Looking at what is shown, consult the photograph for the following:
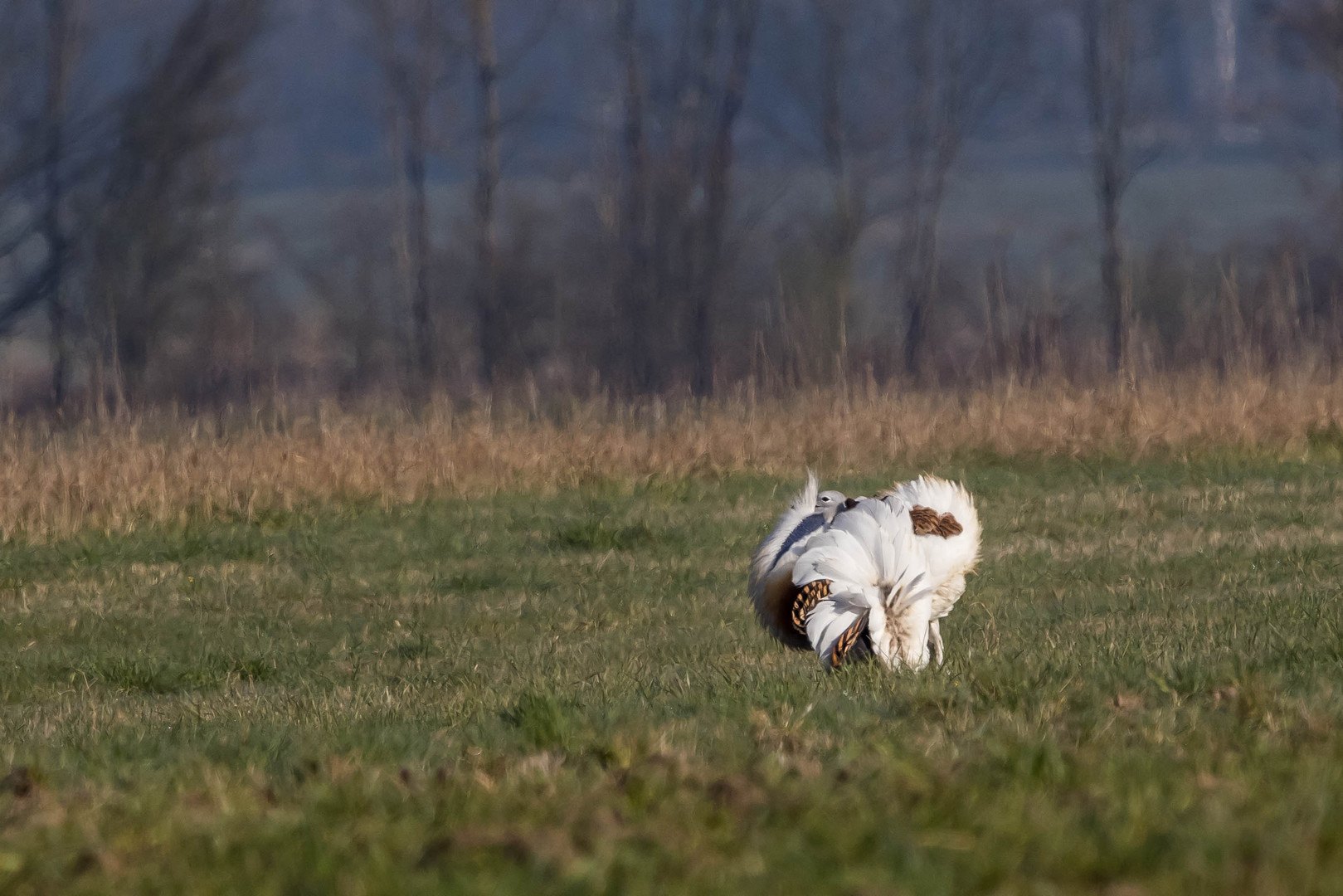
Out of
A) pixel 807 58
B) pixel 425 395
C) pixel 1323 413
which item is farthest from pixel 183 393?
pixel 1323 413

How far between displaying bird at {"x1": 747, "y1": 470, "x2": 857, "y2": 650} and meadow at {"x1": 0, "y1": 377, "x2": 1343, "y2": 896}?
233mm

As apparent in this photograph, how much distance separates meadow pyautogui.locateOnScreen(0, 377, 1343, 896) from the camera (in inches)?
116

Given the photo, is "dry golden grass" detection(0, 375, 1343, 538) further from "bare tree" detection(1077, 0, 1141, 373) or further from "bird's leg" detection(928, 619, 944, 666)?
"bare tree" detection(1077, 0, 1141, 373)

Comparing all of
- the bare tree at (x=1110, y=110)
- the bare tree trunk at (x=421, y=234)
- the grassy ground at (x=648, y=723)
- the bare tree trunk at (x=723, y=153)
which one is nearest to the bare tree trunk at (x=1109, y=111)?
the bare tree at (x=1110, y=110)

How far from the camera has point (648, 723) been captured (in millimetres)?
4844

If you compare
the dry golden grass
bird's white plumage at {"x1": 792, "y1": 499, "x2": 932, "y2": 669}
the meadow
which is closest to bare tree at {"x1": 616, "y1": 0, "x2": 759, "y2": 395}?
the meadow

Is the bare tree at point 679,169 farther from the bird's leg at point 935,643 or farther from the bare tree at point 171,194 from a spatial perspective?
the bird's leg at point 935,643

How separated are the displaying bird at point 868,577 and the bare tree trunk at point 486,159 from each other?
27.1m

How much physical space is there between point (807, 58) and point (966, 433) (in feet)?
79.8

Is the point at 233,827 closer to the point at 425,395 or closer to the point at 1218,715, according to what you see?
the point at 1218,715

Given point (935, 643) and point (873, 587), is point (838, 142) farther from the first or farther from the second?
point (873, 587)

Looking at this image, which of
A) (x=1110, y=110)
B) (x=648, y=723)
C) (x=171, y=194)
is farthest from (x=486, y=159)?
(x=648, y=723)

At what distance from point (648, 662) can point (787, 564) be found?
1.51 meters

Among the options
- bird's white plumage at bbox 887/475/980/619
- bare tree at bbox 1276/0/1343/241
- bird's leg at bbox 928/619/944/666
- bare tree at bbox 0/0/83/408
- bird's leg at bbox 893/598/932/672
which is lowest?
bird's leg at bbox 928/619/944/666
